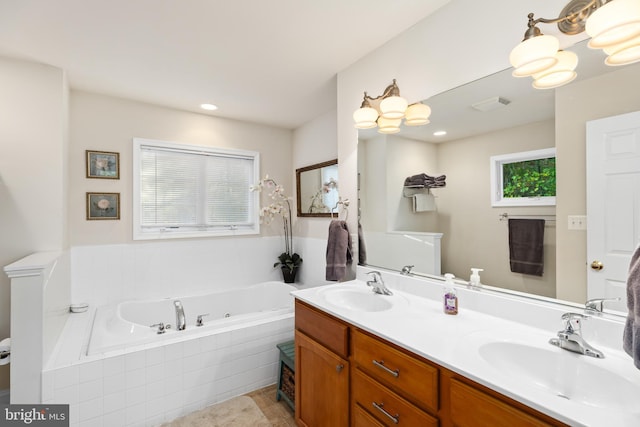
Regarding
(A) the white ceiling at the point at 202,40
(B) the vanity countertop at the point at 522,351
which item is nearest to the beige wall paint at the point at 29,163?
(A) the white ceiling at the point at 202,40

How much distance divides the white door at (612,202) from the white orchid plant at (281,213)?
8.76 ft

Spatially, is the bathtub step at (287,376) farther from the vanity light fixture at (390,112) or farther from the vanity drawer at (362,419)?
the vanity light fixture at (390,112)

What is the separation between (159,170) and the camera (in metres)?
2.98

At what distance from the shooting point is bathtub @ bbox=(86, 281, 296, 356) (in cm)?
197

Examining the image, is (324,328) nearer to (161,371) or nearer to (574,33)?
(161,371)

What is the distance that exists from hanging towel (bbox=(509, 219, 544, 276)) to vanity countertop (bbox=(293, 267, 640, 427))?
0.48 ft

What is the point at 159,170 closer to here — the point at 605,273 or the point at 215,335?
the point at 215,335

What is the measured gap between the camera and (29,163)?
2064mm

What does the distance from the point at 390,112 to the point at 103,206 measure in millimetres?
2643

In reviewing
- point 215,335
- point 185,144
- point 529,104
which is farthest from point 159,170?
point 529,104

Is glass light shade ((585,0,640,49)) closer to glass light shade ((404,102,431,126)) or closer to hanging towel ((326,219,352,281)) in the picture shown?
glass light shade ((404,102,431,126))

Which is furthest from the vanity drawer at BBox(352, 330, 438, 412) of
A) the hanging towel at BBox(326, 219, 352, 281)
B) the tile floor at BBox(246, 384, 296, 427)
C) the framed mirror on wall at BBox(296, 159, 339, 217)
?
the framed mirror on wall at BBox(296, 159, 339, 217)

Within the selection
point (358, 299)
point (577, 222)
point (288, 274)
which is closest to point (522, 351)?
point (577, 222)

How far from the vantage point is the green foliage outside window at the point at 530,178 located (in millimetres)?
1218
